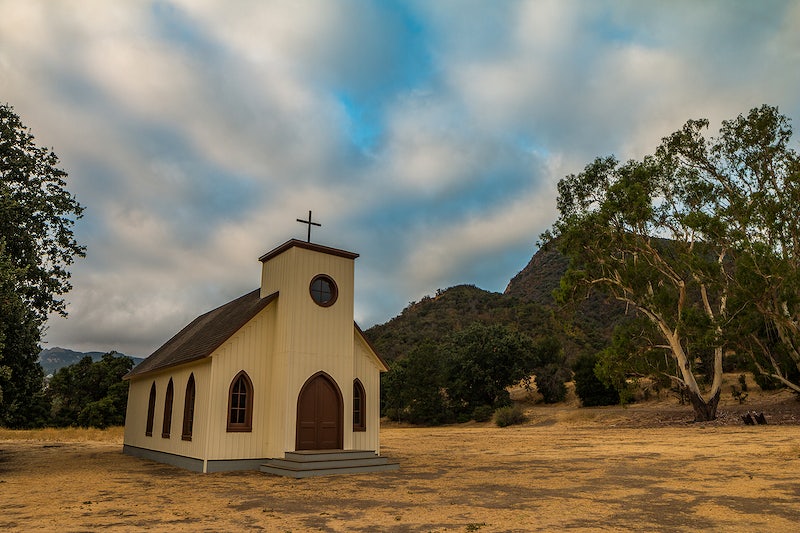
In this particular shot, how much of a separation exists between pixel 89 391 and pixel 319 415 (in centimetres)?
3517

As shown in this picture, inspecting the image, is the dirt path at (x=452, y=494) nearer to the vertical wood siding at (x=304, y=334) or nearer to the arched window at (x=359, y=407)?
the arched window at (x=359, y=407)

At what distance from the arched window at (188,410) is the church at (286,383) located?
1.2 inches

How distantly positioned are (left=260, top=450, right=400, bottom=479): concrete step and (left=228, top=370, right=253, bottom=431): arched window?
51.3 inches

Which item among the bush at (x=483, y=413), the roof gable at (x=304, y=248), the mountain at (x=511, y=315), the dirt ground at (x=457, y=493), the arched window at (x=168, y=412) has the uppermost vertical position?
the mountain at (x=511, y=315)

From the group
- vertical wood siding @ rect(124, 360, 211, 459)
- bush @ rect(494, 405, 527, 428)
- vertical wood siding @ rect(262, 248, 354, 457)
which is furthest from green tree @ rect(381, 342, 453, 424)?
vertical wood siding @ rect(262, 248, 354, 457)

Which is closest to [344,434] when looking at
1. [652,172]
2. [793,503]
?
[793,503]

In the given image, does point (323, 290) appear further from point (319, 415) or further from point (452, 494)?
point (452, 494)

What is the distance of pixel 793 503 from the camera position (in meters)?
8.77

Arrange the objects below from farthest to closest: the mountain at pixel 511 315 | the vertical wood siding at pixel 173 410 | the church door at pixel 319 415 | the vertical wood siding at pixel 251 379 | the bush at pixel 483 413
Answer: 1. the mountain at pixel 511 315
2. the bush at pixel 483 413
3. the church door at pixel 319 415
4. the vertical wood siding at pixel 173 410
5. the vertical wood siding at pixel 251 379

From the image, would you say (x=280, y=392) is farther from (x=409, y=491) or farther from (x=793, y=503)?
(x=793, y=503)

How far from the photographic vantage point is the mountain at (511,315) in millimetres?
70125

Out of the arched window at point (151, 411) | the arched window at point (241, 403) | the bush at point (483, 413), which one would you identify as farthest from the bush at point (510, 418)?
the arched window at point (241, 403)

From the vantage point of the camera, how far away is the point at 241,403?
1560 centimetres

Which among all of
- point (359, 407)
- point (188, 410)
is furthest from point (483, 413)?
point (188, 410)
